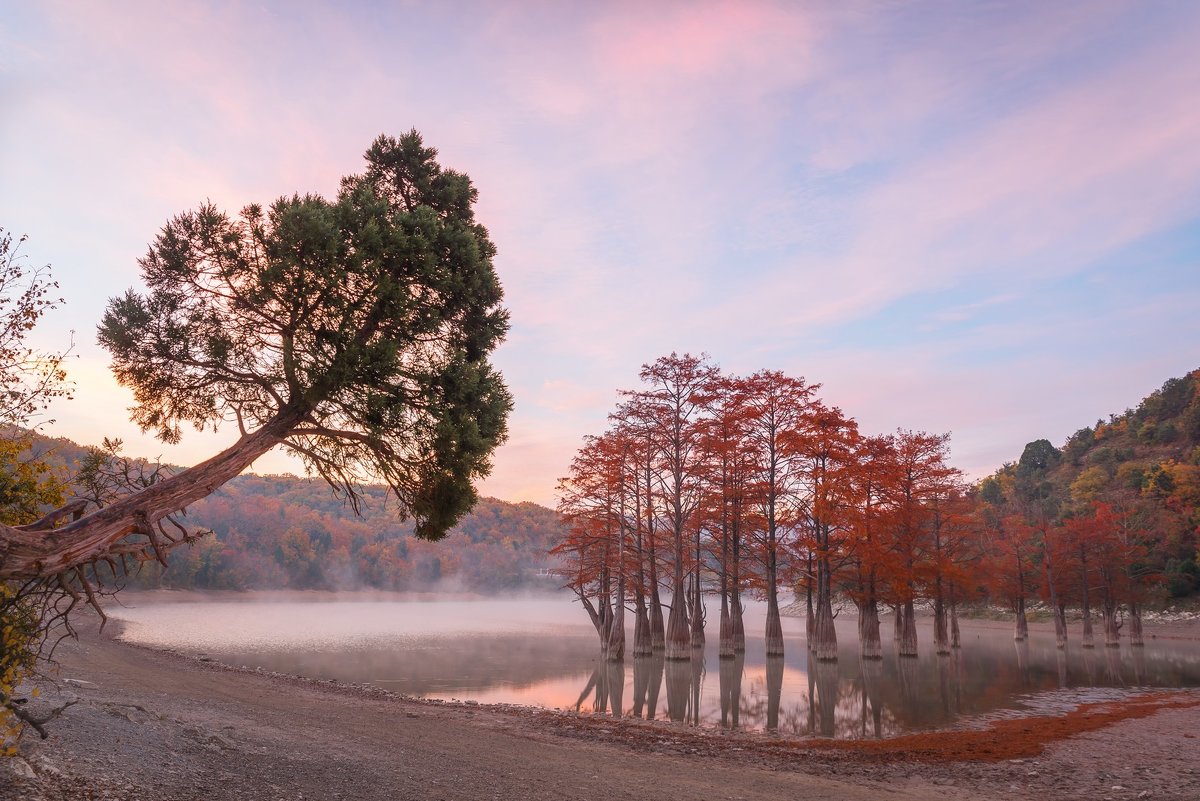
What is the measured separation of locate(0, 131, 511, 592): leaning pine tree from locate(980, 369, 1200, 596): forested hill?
71141 millimetres

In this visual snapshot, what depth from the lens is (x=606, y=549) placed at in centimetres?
4066

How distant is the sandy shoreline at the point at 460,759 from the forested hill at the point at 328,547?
264ft

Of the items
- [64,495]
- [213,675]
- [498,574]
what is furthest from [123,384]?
[498,574]

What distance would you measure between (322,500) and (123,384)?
17456 cm

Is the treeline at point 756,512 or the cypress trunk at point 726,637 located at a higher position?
the treeline at point 756,512

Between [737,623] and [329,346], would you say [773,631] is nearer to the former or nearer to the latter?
[737,623]

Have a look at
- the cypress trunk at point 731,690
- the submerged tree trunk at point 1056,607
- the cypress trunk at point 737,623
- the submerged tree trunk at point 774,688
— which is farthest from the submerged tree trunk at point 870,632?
the submerged tree trunk at point 1056,607

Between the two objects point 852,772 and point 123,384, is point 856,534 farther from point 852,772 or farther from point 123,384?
point 123,384

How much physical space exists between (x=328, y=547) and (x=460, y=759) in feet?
476

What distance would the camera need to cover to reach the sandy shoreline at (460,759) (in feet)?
31.7

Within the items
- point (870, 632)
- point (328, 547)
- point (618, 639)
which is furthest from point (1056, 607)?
point (328, 547)

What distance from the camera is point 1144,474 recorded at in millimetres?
86250

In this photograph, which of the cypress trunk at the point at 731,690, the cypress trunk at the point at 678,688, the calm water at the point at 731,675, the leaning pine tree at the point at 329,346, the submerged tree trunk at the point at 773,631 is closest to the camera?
the leaning pine tree at the point at 329,346

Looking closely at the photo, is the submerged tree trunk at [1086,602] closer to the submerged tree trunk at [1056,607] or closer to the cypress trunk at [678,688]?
the submerged tree trunk at [1056,607]
